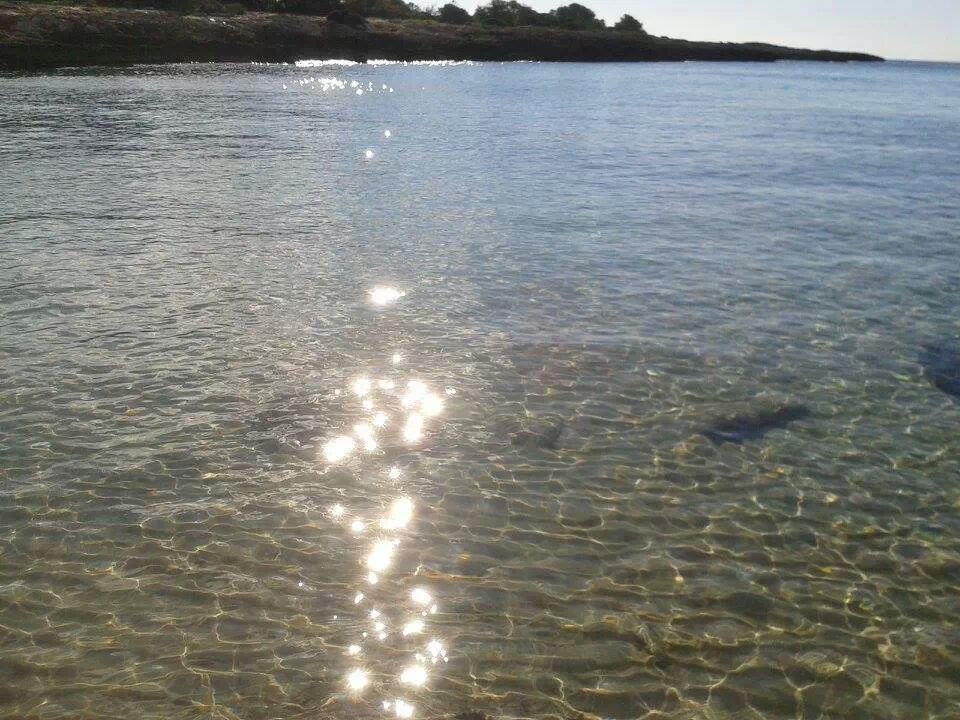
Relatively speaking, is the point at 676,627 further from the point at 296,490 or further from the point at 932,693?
the point at 296,490

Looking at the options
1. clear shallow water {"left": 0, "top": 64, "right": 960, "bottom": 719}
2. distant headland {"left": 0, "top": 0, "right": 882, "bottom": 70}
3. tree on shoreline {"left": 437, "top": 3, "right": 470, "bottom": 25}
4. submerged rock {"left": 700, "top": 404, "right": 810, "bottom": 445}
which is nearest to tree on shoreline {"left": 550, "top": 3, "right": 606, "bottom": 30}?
distant headland {"left": 0, "top": 0, "right": 882, "bottom": 70}

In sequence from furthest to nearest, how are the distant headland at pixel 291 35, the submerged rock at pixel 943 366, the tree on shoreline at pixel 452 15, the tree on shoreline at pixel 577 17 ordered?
the tree on shoreline at pixel 577 17
the tree on shoreline at pixel 452 15
the distant headland at pixel 291 35
the submerged rock at pixel 943 366

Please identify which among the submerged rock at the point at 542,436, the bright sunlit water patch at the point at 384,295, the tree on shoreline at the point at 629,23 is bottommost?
the tree on shoreline at the point at 629,23

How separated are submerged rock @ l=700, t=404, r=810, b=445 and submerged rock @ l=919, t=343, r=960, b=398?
2409 mm

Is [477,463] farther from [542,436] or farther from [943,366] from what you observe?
[943,366]

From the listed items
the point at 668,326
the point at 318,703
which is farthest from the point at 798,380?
the point at 318,703

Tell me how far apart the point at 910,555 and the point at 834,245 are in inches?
510

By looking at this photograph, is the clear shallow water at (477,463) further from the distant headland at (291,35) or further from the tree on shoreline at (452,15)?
the tree on shoreline at (452,15)

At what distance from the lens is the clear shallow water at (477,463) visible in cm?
657

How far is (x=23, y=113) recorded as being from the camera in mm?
39812

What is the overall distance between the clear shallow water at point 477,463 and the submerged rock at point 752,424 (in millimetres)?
145

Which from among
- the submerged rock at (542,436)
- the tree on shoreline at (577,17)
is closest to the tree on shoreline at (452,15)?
the tree on shoreline at (577,17)

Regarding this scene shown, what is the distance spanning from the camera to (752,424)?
34.5ft

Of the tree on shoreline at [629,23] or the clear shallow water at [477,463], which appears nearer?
the clear shallow water at [477,463]
